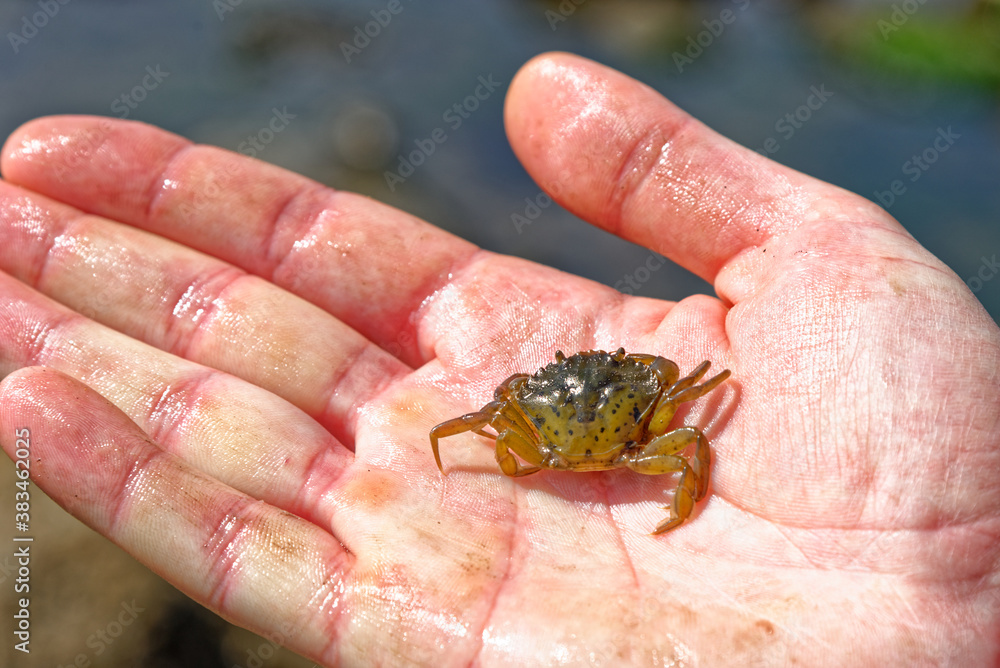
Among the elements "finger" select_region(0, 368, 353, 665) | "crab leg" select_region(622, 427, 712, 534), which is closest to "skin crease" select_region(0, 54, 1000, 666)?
"finger" select_region(0, 368, 353, 665)

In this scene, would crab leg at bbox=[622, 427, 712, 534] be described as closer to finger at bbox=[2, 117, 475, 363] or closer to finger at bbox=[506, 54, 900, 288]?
finger at bbox=[506, 54, 900, 288]

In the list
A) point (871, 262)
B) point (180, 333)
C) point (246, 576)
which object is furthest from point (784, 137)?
point (246, 576)

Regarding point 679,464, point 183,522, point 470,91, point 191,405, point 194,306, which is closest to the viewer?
point 183,522

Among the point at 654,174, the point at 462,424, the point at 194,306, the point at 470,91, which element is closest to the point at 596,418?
the point at 462,424

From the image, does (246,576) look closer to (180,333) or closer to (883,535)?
(180,333)

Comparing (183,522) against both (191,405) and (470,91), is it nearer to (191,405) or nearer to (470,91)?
(191,405)

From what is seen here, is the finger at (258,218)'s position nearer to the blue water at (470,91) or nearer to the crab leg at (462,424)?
the crab leg at (462,424)
